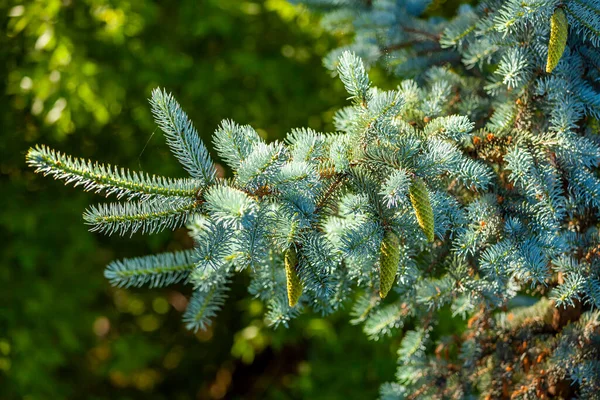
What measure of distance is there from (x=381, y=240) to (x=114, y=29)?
195 centimetres

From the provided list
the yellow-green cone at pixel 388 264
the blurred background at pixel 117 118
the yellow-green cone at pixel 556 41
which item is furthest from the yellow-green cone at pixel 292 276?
the blurred background at pixel 117 118

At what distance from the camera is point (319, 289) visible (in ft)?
3.51

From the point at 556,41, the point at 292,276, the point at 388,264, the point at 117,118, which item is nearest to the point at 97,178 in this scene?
the point at 292,276

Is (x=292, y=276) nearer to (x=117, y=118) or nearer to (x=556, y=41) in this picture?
(x=556, y=41)

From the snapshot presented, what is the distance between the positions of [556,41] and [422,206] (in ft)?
1.42

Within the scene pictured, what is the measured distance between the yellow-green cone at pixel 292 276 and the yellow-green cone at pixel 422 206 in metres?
0.23

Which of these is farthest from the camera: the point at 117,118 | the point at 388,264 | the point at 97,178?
the point at 117,118

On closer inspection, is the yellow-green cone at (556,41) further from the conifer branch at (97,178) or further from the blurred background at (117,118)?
the blurred background at (117,118)

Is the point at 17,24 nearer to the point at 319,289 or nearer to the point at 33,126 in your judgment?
the point at 33,126

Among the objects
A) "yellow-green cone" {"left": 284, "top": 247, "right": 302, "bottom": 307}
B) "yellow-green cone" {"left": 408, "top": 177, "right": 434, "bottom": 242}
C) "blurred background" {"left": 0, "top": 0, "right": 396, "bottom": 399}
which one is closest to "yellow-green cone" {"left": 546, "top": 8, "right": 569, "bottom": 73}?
"yellow-green cone" {"left": 408, "top": 177, "right": 434, "bottom": 242}

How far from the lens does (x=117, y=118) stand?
9.32 ft

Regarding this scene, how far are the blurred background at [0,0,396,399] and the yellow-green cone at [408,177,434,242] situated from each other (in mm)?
1665

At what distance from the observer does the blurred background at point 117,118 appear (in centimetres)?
258

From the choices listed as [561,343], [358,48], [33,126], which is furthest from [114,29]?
[561,343]
